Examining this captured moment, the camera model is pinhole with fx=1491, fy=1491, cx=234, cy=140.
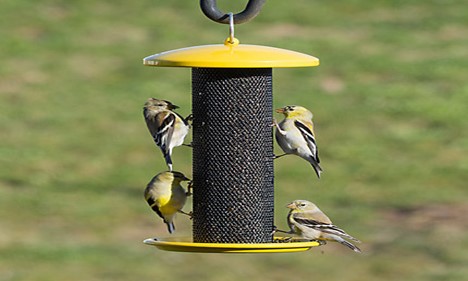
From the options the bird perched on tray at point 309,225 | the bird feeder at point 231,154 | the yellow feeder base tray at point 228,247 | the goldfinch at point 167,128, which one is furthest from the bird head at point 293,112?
the yellow feeder base tray at point 228,247

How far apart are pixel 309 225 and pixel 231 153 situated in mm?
577

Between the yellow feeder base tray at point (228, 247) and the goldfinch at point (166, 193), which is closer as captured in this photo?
the yellow feeder base tray at point (228, 247)

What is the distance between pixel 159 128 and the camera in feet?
24.5

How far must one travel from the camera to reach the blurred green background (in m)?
16.5

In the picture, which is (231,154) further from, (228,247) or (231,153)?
(228,247)

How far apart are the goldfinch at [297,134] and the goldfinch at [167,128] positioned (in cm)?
51

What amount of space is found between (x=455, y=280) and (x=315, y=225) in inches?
340

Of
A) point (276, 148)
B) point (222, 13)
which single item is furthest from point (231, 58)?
point (276, 148)

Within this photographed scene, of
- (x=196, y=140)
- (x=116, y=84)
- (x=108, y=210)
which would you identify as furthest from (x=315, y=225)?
(x=116, y=84)

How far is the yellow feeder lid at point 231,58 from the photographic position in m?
6.84

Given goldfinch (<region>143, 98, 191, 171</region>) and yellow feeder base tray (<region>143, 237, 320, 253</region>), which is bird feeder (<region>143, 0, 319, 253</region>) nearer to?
goldfinch (<region>143, 98, 191, 171</region>)

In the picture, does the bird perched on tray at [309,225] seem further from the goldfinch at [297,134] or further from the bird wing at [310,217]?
the goldfinch at [297,134]

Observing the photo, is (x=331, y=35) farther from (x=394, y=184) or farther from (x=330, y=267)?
(x=330, y=267)

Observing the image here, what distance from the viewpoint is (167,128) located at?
7.43 m
